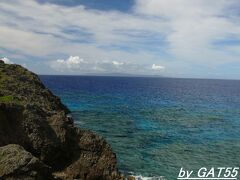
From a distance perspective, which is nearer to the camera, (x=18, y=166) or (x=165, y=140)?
(x=18, y=166)

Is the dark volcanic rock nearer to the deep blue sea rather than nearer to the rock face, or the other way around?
the rock face

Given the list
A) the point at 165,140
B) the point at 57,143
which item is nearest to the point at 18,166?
the point at 57,143

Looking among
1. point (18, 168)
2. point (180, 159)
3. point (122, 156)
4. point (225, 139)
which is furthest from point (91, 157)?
point (225, 139)

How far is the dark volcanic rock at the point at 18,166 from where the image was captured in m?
18.8

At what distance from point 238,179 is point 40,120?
830 inches

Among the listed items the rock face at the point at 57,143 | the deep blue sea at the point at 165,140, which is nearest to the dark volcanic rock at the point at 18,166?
the rock face at the point at 57,143

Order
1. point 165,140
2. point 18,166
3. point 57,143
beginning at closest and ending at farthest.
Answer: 1. point 18,166
2. point 57,143
3. point 165,140

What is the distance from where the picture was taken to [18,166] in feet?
62.4

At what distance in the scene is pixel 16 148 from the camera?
67.2 ft

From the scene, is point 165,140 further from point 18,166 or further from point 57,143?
point 18,166

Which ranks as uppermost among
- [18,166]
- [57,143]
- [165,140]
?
[18,166]

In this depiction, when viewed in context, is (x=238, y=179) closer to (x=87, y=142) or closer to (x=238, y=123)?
(x=87, y=142)

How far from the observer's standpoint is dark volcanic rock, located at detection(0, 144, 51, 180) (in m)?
18.8

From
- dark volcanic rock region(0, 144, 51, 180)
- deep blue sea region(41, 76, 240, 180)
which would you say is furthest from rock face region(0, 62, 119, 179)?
deep blue sea region(41, 76, 240, 180)
